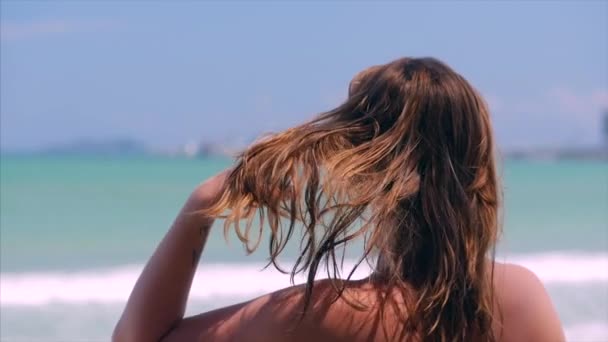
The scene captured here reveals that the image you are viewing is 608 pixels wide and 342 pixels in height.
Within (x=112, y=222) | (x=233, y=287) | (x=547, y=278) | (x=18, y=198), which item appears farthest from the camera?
(x=18, y=198)

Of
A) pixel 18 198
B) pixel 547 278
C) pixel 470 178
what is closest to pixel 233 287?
pixel 547 278

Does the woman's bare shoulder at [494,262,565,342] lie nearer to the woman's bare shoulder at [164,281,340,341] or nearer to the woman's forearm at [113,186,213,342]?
→ the woman's bare shoulder at [164,281,340,341]

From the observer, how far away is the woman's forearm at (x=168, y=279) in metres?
1.74

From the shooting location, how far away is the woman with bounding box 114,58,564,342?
1760mm

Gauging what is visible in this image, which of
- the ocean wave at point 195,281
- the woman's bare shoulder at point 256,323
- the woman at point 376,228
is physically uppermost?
the ocean wave at point 195,281

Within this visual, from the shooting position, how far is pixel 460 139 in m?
1.90

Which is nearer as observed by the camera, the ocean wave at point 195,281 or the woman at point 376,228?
the woman at point 376,228

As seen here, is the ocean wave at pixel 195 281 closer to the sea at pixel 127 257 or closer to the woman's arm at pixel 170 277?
the sea at pixel 127 257

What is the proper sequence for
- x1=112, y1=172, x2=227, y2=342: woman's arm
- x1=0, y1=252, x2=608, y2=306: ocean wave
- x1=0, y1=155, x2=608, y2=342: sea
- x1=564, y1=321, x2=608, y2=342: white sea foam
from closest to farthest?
x1=112, y1=172, x2=227, y2=342: woman's arm < x1=564, y1=321, x2=608, y2=342: white sea foam < x1=0, y1=155, x2=608, y2=342: sea < x1=0, y1=252, x2=608, y2=306: ocean wave

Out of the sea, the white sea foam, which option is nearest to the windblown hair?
the sea

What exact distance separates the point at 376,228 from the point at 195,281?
866 cm

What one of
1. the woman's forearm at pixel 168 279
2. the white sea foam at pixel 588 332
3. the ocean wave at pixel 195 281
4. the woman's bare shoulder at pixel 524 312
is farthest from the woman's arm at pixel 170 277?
the ocean wave at pixel 195 281

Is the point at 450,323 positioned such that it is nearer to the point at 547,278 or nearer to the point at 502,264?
the point at 502,264

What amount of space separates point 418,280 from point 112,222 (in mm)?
16953
